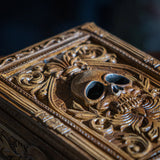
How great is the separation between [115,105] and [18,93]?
49 cm

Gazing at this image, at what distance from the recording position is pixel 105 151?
5.19 ft

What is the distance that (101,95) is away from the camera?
1.90 metres

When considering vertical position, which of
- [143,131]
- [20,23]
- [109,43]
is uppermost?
[20,23]

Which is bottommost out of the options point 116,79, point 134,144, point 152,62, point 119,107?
point 134,144

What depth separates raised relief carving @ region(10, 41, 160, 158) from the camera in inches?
66.7

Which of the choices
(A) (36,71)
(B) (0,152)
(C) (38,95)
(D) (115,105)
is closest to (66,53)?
(A) (36,71)

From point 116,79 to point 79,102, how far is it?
0.27 metres

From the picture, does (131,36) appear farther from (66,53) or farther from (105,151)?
(105,151)

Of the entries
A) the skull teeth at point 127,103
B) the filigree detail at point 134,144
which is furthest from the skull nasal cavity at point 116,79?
the filigree detail at point 134,144

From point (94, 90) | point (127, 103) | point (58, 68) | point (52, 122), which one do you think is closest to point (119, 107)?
point (127, 103)

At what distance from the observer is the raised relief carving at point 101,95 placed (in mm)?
1695

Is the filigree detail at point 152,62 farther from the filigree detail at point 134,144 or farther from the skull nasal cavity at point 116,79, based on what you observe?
the filigree detail at point 134,144

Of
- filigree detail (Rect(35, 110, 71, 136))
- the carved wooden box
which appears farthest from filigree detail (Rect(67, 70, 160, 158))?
filigree detail (Rect(35, 110, 71, 136))

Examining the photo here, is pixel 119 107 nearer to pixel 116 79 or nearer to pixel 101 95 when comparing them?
pixel 101 95
